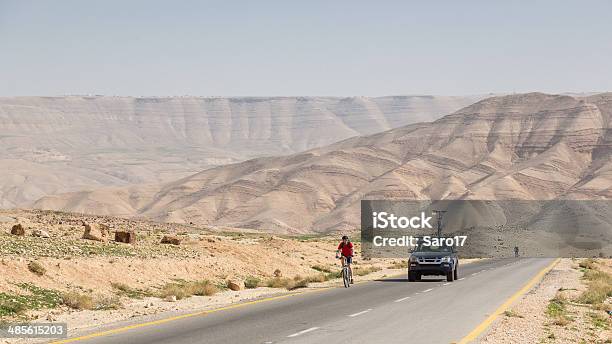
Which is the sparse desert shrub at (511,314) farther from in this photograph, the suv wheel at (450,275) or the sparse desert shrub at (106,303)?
the suv wheel at (450,275)

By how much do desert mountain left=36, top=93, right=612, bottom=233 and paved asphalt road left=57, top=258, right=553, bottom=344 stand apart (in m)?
124

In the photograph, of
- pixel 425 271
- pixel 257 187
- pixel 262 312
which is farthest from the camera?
pixel 257 187

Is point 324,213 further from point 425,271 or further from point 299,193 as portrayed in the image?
point 425,271

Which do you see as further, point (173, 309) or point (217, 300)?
point (217, 300)

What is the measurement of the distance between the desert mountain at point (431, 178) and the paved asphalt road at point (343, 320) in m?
124

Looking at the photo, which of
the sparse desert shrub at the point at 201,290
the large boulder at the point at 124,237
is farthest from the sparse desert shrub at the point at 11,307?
the large boulder at the point at 124,237

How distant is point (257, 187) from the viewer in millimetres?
188750

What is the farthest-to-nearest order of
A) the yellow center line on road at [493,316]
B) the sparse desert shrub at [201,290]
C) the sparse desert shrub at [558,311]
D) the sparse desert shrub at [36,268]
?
the sparse desert shrub at [201,290], the sparse desert shrub at [36,268], the sparse desert shrub at [558,311], the yellow center line on road at [493,316]

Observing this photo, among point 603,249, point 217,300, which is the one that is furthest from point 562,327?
point 603,249

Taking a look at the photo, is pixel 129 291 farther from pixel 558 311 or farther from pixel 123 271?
pixel 558 311

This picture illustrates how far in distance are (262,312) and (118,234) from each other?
20.3 metres

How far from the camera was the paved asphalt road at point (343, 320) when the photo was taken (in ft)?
55.4

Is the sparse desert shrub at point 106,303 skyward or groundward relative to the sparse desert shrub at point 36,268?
groundward

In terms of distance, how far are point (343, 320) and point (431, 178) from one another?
156m
